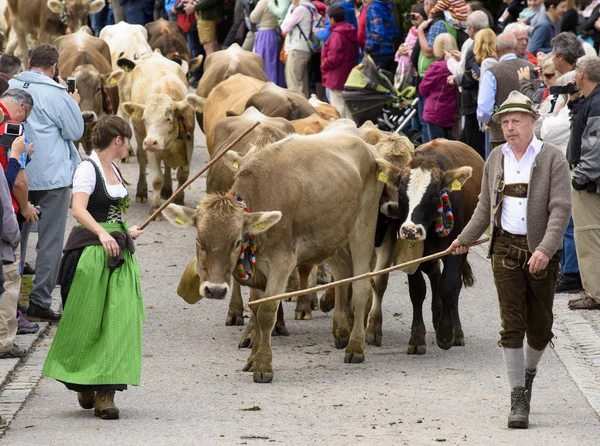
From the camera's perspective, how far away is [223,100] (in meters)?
15.0

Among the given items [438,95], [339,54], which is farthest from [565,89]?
[339,54]

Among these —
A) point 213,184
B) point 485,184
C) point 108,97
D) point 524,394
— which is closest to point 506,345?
point 524,394

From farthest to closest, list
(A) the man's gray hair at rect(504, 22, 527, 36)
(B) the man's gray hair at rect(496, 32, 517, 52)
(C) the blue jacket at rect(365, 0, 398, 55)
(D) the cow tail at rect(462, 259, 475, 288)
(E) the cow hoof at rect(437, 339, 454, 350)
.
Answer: (C) the blue jacket at rect(365, 0, 398, 55)
(A) the man's gray hair at rect(504, 22, 527, 36)
(B) the man's gray hair at rect(496, 32, 517, 52)
(D) the cow tail at rect(462, 259, 475, 288)
(E) the cow hoof at rect(437, 339, 454, 350)

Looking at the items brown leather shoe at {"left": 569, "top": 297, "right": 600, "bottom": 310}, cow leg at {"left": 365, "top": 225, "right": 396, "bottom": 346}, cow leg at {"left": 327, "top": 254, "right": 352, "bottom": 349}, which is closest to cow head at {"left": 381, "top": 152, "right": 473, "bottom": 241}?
cow leg at {"left": 365, "top": 225, "right": 396, "bottom": 346}

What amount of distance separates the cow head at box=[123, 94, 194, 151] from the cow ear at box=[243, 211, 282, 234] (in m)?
6.32

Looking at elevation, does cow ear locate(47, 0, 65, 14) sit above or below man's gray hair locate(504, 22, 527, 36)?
below

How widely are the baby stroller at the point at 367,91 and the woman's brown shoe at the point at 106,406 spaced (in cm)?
979

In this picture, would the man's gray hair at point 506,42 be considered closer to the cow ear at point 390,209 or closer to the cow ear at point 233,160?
the cow ear at point 390,209

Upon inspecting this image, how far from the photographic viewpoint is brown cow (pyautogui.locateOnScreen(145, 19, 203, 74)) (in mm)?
20547

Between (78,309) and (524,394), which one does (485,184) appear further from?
(78,309)

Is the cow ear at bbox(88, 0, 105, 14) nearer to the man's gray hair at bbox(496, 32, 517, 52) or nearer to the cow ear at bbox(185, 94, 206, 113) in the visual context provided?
the cow ear at bbox(185, 94, 206, 113)

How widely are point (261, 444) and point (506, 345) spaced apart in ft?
5.44

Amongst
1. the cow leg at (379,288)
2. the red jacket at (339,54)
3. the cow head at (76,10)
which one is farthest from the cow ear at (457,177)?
the cow head at (76,10)

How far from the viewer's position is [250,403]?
8203mm
